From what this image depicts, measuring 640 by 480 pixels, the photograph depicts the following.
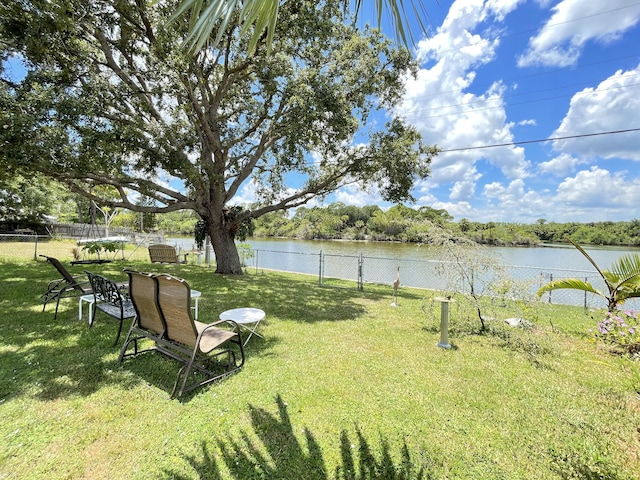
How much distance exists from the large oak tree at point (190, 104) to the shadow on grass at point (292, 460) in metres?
5.05

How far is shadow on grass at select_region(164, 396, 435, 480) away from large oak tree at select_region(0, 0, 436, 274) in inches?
199

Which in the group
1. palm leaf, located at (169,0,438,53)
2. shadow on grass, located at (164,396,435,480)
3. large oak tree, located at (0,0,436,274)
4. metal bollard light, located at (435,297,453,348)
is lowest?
shadow on grass, located at (164,396,435,480)

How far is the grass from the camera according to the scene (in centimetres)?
204

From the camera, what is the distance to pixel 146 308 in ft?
10.8

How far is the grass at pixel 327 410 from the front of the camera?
6.71ft

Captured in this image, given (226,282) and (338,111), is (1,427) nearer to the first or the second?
(226,282)

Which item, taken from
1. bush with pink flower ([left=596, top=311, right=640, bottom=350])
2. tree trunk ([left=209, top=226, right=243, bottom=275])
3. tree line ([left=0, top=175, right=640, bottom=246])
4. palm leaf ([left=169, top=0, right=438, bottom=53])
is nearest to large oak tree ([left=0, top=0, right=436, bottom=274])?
tree trunk ([left=209, top=226, right=243, bottom=275])

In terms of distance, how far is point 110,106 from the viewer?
7629 millimetres

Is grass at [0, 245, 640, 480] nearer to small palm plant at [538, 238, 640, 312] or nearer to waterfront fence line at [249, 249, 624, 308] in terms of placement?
waterfront fence line at [249, 249, 624, 308]

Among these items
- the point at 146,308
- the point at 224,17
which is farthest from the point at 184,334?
the point at 224,17

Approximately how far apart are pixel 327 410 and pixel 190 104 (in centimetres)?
852

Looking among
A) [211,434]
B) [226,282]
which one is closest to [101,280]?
[211,434]

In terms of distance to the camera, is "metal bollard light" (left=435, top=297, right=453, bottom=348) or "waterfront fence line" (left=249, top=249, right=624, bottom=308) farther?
"waterfront fence line" (left=249, top=249, right=624, bottom=308)

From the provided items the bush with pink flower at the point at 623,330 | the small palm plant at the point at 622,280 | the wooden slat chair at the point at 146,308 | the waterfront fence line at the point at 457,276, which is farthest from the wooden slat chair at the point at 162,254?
the bush with pink flower at the point at 623,330
